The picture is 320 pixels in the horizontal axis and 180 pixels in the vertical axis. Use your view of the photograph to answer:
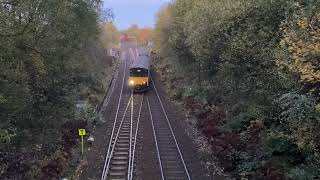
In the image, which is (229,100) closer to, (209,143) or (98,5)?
(209,143)

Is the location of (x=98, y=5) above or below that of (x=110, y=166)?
above

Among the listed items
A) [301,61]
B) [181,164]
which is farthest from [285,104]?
[181,164]

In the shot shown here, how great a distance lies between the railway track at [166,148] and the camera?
2039 centimetres

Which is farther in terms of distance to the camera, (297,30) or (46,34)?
(46,34)

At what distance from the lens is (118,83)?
169ft

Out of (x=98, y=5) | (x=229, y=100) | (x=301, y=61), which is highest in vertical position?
(x=98, y=5)

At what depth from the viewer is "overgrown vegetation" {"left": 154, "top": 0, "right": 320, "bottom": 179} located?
15594mm

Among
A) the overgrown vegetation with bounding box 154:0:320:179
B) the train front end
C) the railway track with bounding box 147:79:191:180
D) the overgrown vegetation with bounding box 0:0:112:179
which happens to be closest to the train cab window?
the train front end

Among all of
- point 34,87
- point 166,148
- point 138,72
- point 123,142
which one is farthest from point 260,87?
point 138,72

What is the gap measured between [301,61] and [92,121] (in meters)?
18.2

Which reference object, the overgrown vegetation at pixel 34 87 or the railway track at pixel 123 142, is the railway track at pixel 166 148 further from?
the overgrown vegetation at pixel 34 87

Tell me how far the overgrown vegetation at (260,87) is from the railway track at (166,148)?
2.00 m

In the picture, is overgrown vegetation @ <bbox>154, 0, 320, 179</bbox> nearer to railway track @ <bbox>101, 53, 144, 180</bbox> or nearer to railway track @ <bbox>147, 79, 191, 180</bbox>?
railway track @ <bbox>147, 79, 191, 180</bbox>

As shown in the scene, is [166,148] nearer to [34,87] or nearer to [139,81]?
[34,87]
